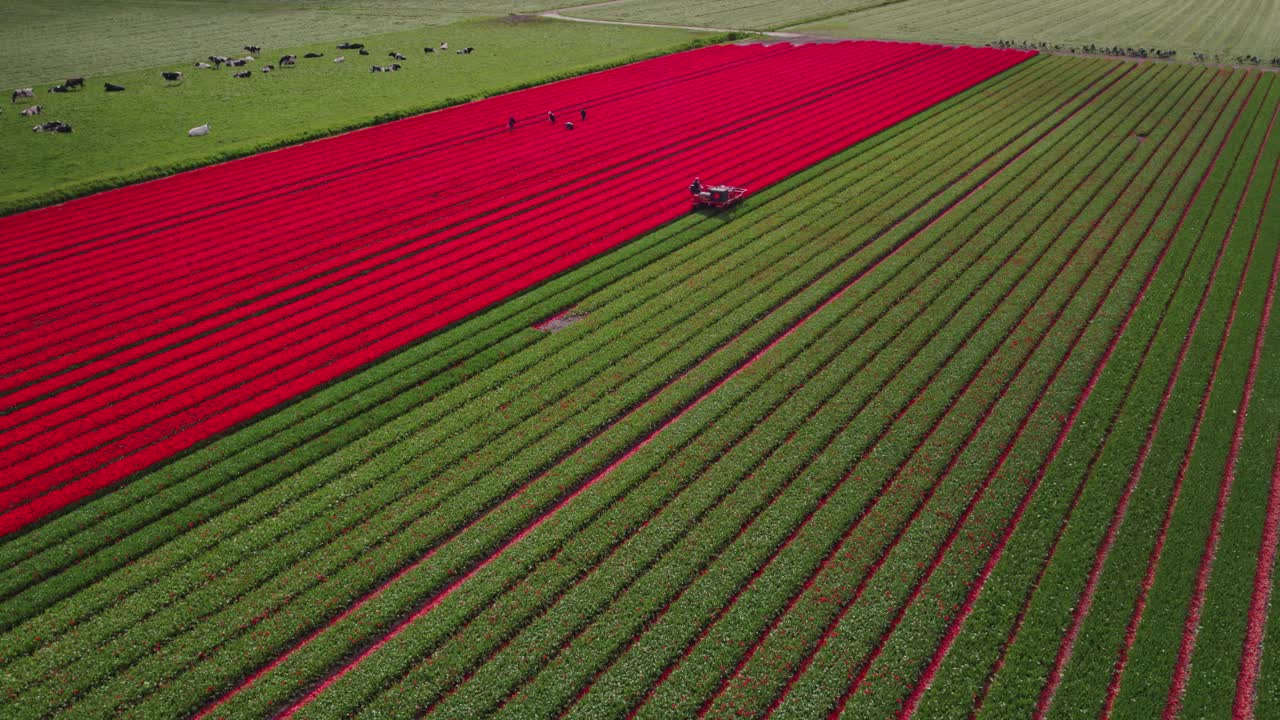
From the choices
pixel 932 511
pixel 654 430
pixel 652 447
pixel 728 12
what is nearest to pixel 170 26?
pixel 728 12

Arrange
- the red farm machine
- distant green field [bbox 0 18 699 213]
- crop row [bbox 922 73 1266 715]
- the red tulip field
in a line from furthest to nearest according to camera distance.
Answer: distant green field [bbox 0 18 699 213], the red farm machine, the red tulip field, crop row [bbox 922 73 1266 715]

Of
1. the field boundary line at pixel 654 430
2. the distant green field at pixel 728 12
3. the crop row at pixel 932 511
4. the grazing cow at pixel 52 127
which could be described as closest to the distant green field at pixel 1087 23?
the distant green field at pixel 728 12

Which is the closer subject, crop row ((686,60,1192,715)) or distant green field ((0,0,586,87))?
crop row ((686,60,1192,715))

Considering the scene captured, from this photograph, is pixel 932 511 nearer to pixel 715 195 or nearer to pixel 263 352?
pixel 715 195

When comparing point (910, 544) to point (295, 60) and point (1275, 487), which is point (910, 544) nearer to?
point (1275, 487)

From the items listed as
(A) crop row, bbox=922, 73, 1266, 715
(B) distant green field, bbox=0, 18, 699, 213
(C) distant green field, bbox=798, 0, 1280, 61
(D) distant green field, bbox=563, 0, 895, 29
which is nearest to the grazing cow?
(B) distant green field, bbox=0, 18, 699, 213

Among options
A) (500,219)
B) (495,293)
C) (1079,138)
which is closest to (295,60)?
(500,219)

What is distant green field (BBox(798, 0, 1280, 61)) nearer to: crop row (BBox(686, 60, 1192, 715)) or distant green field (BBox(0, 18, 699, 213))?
distant green field (BBox(0, 18, 699, 213))

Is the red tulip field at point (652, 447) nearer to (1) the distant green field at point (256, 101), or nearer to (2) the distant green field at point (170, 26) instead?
(1) the distant green field at point (256, 101)
